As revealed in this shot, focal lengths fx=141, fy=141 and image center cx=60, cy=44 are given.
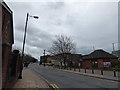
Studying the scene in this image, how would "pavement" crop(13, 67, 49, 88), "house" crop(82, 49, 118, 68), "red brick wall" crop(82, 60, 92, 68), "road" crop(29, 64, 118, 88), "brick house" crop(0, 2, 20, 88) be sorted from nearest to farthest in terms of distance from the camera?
1. "brick house" crop(0, 2, 20, 88)
2. "pavement" crop(13, 67, 49, 88)
3. "road" crop(29, 64, 118, 88)
4. "house" crop(82, 49, 118, 68)
5. "red brick wall" crop(82, 60, 92, 68)

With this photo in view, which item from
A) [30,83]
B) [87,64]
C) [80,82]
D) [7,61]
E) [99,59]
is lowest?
[87,64]

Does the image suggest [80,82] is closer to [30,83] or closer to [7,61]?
[30,83]

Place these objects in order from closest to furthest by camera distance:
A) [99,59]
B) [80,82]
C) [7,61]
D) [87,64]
A: [7,61]
[80,82]
[99,59]
[87,64]

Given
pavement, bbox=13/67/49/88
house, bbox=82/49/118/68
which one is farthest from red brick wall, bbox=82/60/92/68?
pavement, bbox=13/67/49/88

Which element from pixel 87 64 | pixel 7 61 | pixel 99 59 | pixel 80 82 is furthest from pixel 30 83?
pixel 87 64

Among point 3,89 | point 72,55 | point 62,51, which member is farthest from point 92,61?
point 3,89

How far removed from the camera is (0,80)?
7.91 m

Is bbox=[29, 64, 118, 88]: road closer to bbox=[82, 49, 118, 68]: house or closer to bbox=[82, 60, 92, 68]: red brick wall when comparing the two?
bbox=[82, 49, 118, 68]: house

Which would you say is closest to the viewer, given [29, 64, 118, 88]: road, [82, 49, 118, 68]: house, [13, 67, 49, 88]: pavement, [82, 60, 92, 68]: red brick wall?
[13, 67, 49, 88]: pavement

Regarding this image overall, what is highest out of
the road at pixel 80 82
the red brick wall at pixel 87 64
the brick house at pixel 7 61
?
the brick house at pixel 7 61

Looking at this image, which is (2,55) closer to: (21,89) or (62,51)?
(21,89)

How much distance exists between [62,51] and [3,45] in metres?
38.8

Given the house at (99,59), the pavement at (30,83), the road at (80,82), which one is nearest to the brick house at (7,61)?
the pavement at (30,83)

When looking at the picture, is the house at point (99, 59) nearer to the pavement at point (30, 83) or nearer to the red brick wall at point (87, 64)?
the red brick wall at point (87, 64)
